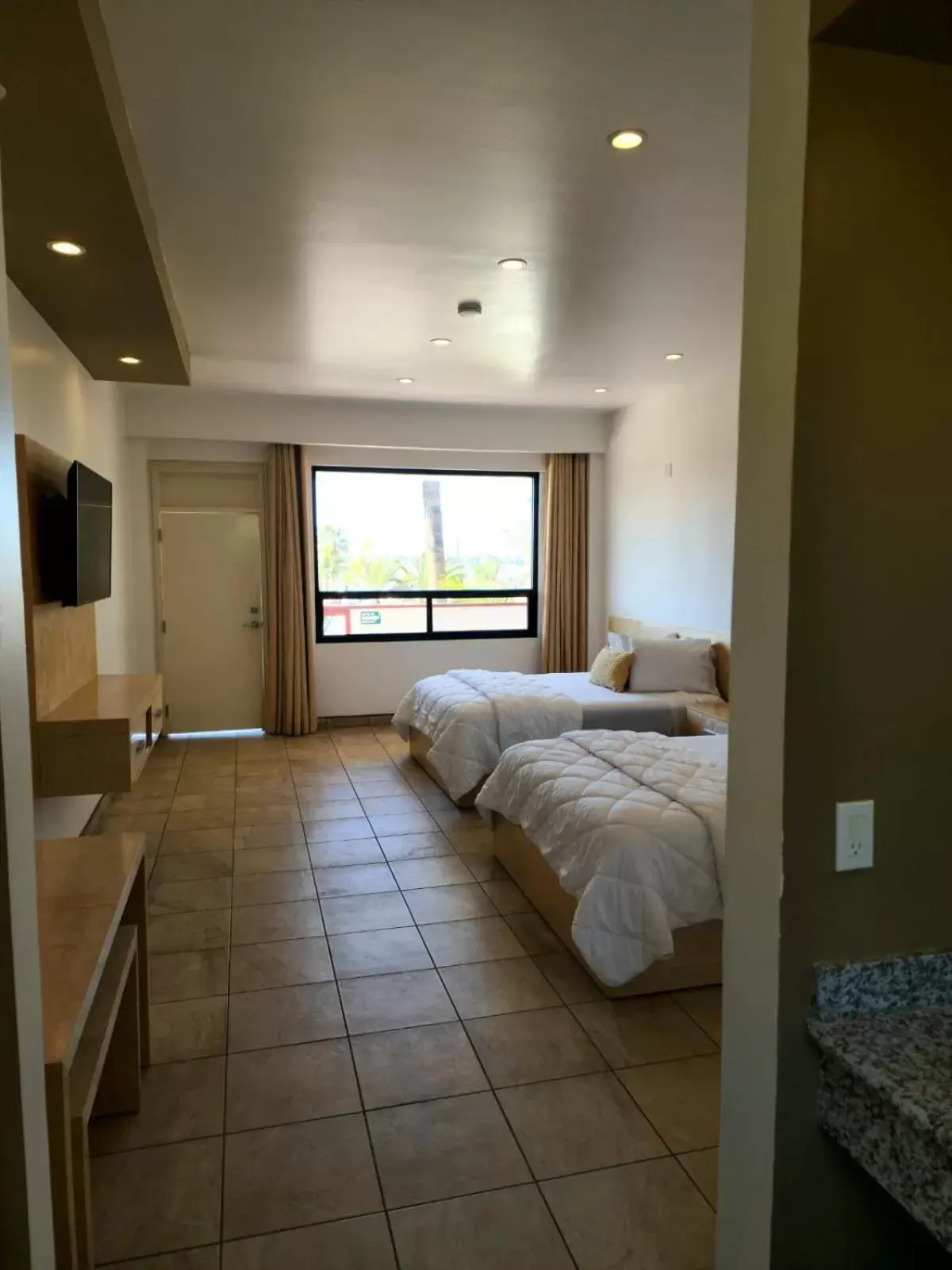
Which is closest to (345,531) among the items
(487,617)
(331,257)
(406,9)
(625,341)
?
(487,617)

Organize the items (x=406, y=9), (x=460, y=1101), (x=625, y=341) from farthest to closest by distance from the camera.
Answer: (x=625, y=341) → (x=460, y=1101) → (x=406, y=9)

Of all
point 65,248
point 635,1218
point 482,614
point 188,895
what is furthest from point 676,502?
point 635,1218

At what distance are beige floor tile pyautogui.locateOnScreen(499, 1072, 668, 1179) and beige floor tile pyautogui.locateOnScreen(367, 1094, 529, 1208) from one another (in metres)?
0.05

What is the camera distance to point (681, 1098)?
92.4 inches

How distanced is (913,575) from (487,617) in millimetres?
6320

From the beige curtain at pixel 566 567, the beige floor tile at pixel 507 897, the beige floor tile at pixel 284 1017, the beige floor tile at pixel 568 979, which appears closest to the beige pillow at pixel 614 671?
the beige curtain at pixel 566 567

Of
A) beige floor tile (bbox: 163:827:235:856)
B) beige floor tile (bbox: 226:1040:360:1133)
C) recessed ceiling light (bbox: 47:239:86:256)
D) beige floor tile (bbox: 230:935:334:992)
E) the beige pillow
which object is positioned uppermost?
recessed ceiling light (bbox: 47:239:86:256)

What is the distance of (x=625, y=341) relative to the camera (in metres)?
4.88

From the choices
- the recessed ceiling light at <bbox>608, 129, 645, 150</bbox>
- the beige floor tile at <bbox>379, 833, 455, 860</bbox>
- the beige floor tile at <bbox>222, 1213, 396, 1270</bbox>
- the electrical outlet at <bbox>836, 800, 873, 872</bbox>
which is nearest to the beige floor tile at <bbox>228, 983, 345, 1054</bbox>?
the beige floor tile at <bbox>222, 1213, 396, 1270</bbox>

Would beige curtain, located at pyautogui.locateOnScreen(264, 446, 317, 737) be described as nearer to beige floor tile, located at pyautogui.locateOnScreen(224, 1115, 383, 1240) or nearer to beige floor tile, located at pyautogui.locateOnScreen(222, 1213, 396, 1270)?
beige floor tile, located at pyautogui.locateOnScreen(224, 1115, 383, 1240)

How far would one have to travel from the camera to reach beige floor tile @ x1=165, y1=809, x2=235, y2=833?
4.63 meters

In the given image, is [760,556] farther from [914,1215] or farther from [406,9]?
[406,9]

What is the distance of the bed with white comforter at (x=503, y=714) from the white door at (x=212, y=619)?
1.90m

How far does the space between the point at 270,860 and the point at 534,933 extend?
4.89 feet
